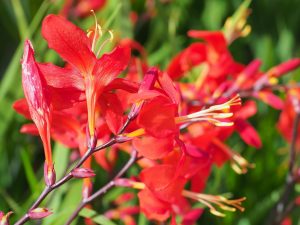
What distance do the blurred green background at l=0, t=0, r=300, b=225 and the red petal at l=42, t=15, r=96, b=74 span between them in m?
0.28

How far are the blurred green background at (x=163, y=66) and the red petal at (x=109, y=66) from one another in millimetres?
258

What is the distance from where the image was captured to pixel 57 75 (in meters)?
0.69

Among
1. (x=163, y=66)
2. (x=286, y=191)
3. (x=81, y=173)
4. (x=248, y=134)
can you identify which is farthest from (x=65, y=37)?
(x=163, y=66)

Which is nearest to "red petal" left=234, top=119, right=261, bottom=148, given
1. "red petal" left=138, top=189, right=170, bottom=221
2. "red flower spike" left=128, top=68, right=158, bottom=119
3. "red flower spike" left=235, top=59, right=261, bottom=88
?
"red flower spike" left=235, top=59, right=261, bottom=88

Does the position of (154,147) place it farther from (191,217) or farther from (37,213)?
(191,217)

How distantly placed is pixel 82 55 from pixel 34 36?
1.93ft

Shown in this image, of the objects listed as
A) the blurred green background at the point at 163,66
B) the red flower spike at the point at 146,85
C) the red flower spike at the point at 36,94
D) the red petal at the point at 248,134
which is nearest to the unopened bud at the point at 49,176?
the red flower spike at the point at 36,94

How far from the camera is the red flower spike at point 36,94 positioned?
0.65 m

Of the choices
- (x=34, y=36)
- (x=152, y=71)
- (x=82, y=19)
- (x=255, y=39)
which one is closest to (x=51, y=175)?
(x=152, y=71)

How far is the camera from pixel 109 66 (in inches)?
27.2

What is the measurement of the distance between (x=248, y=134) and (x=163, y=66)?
0.65 metres

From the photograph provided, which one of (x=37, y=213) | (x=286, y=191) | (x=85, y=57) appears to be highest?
(x=85, y=57)

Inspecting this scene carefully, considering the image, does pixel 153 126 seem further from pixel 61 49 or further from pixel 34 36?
pixel 34 36

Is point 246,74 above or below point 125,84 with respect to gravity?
below
